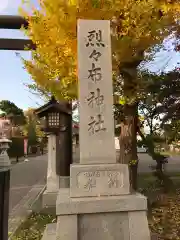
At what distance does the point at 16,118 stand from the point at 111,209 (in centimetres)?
4288

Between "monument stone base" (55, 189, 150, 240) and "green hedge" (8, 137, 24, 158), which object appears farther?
"green hedge" (8, 137, 24, 158)

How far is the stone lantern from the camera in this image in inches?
341

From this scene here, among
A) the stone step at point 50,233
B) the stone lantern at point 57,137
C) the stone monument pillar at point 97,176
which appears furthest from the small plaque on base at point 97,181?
the stone lantern at point 57,137

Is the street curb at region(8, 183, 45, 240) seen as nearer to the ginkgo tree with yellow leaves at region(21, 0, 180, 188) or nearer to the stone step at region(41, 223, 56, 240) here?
the stone step at region(41, 223, 56, 240)

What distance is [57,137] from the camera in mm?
9695

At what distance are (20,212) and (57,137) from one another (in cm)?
286

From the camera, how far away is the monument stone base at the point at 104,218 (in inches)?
148

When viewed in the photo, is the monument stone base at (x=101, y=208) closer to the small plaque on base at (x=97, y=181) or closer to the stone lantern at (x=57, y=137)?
the small plaque on base at (x=97, y=181)

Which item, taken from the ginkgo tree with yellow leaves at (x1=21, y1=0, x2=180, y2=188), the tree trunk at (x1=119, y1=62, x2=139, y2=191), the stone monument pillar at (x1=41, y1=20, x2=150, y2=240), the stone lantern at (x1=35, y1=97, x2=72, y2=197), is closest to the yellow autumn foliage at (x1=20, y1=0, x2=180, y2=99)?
the ginkgo tree with yellow leaves at (x1=21, y1=0, x2=180, y2=188)

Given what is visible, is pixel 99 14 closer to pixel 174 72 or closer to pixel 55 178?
pixel 174 72

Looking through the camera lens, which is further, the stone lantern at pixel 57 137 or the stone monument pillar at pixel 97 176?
the stone lantern at pixel 57 137

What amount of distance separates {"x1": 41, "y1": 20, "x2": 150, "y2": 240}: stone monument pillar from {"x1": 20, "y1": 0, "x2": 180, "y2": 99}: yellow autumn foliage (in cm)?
151

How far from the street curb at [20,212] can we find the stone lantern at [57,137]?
2.99 ft

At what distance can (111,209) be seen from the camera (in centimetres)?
382
